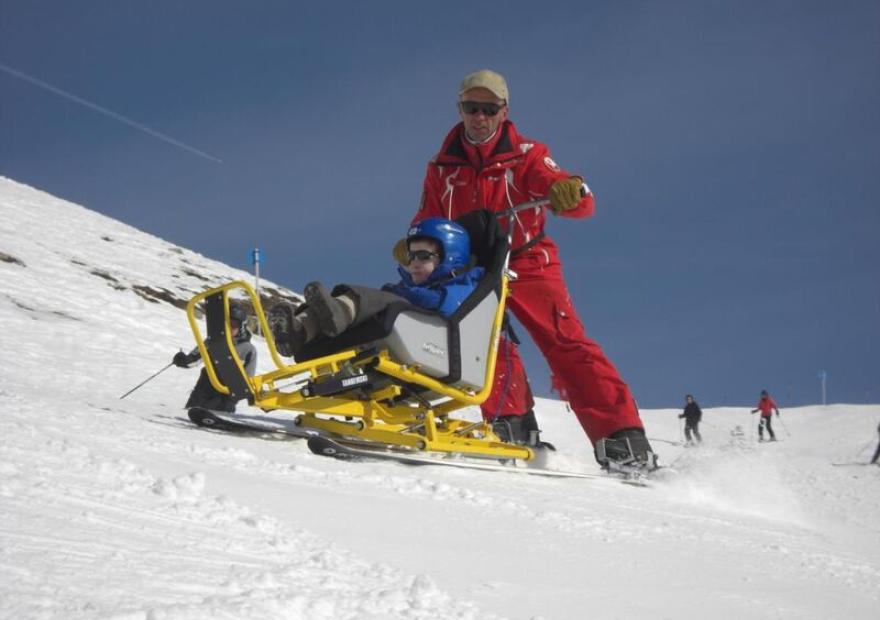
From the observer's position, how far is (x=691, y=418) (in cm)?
1947

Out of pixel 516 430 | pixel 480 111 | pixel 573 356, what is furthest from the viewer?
pixel 516 430

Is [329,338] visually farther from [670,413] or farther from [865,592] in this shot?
[670,413]

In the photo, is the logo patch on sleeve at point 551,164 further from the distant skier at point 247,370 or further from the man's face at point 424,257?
the distant skier at point 247,370

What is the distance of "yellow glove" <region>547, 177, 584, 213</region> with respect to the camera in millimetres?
4859

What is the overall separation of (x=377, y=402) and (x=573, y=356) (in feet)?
4.16

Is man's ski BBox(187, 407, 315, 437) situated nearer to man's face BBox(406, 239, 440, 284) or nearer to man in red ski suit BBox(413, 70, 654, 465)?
man's face BBox(406, 239, 440, 284)

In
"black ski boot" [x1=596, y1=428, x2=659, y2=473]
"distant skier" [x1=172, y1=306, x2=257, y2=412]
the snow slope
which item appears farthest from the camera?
"distant skier" [x1=172, y1=306, x2=257, y2=412]

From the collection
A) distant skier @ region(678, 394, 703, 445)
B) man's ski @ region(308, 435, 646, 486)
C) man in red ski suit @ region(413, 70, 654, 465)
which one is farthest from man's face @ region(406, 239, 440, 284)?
distant skier @ region(678, 394, 703, 445)

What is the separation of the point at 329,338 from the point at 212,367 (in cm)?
55

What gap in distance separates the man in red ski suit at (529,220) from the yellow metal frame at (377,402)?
0.52m

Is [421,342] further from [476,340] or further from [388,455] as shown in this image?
[388,455]

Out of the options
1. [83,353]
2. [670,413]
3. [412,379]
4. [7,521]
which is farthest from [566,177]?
[670,413]

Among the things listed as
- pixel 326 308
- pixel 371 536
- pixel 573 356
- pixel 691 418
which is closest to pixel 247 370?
pixel 573 356

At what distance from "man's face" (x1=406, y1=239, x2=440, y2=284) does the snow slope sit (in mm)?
1110
